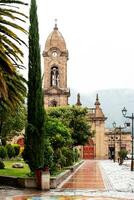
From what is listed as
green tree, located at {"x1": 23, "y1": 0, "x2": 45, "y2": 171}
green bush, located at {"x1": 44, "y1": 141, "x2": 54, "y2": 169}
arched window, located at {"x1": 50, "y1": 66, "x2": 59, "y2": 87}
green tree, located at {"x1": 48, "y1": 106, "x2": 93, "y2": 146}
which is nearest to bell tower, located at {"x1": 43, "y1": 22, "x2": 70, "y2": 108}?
arched window, located at {"x1": 50, "y1": 66, "x2": 59, "y2": 87}

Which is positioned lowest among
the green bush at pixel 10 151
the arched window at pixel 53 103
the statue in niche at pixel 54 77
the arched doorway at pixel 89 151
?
the arched doorway at pixel 89 151

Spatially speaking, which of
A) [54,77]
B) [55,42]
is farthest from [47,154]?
[55,42]

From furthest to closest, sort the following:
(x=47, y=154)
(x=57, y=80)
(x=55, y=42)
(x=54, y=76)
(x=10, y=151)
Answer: (x=55, y=42) → (x=54, y=76) → (x=57, y=80) → (x=10, y=151) → (x=47, y=154)

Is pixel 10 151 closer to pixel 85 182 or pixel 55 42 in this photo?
pixel 85 182

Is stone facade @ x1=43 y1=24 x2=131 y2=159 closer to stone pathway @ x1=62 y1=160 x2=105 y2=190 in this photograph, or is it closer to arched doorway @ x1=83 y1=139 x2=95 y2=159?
arched doorway @ x1=83 y1=139 x2=95 y2=159

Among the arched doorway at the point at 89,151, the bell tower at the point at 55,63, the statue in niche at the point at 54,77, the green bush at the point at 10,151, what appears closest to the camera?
the green bush at the point at 10,151

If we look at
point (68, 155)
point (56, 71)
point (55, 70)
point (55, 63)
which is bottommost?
point (68, 155)

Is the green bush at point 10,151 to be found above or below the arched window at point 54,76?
below

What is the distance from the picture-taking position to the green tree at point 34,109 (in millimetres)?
26016

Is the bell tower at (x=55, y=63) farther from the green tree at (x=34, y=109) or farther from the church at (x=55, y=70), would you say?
the green tree at (x=34, y=109)

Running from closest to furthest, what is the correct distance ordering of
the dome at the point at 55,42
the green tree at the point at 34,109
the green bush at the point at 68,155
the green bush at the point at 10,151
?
the green tree at the point at 34,109, the green bush at the point at 68,155, the green bush at the point at 10,151, the dome at the point at 55,42

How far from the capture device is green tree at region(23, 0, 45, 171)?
2602cm

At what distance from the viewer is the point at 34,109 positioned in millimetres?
26016

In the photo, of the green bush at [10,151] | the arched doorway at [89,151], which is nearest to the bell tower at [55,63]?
the arched doorway at [89,151]
